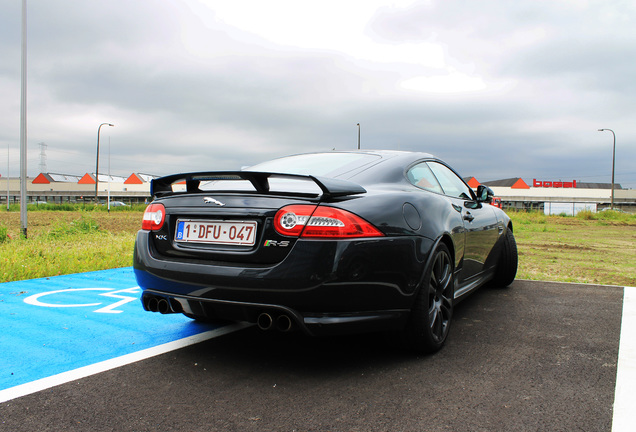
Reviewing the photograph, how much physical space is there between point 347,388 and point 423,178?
169 centimetres

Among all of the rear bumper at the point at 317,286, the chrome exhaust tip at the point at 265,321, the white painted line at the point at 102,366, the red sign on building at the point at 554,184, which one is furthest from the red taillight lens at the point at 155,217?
the red sign on building at the point at 554,184

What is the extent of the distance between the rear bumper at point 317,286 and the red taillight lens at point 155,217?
30 cm

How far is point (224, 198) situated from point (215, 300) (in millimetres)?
572

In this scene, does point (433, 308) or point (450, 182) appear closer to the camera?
point (433, 308)

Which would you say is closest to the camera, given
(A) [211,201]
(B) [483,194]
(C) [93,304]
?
(A) [211,201]

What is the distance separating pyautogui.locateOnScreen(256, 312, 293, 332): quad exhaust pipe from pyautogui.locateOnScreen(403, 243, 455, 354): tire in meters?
0.80

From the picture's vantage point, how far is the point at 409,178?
131 inches

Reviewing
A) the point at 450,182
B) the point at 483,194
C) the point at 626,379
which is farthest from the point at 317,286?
the point at 483,194

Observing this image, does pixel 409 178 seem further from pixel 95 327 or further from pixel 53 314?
pixel 53 314

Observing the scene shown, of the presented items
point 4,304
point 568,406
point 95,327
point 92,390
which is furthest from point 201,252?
point 4,304

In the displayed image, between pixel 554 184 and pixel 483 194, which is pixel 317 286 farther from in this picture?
pixel 554 184

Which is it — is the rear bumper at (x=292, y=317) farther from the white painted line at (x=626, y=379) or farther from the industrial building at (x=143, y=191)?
the industrial building at (x=143, y=191)

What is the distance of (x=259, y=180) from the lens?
8.66 feet

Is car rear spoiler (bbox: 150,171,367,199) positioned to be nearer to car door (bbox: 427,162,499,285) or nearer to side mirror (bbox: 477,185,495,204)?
car door (bbox: 427,162,499,285)
